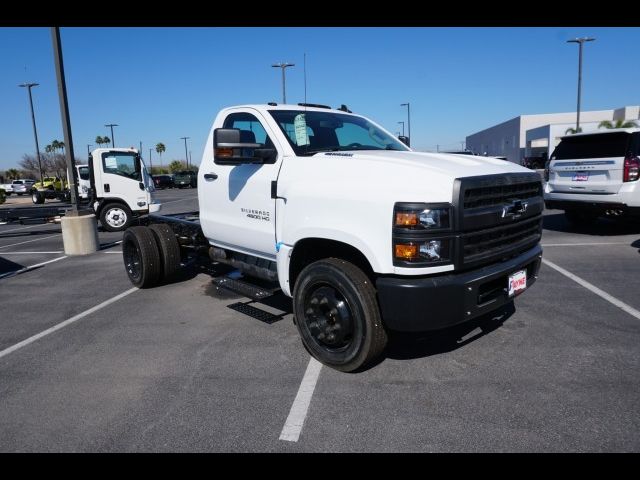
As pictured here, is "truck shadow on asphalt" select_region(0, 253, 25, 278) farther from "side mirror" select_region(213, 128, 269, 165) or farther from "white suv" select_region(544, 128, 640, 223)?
"white suv" select_region(544, 128, 640, 223)

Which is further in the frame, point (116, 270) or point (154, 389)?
point (116, 270)

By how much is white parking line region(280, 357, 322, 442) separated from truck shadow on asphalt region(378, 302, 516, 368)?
476 mm

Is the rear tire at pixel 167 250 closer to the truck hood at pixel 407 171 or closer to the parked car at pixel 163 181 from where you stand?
the truck hood at pixel 407 171

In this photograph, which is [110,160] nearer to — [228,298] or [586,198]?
[228,298]

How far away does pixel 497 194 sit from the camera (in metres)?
3.36

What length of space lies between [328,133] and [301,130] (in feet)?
1.10

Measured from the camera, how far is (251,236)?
454 cm

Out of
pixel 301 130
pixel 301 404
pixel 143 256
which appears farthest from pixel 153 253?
pixel 301 404

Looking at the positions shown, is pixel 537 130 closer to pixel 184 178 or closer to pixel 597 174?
pixel 184 178

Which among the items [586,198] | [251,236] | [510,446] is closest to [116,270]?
[251,236]

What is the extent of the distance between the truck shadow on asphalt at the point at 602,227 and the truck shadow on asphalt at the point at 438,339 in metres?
6.45

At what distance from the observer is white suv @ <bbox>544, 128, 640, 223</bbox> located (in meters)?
8.10

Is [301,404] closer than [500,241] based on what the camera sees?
Answer: Yes

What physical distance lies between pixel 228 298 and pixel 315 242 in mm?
2521
